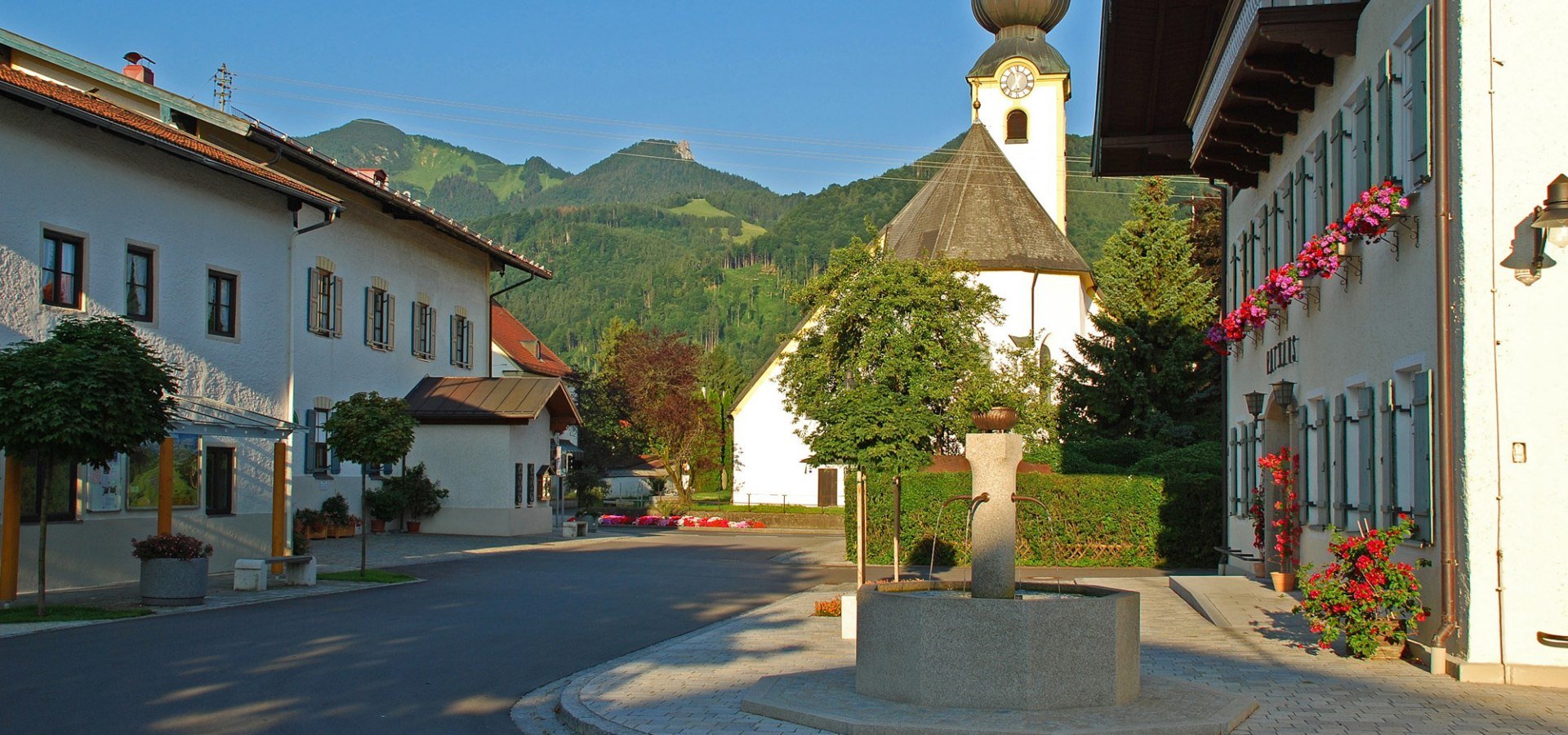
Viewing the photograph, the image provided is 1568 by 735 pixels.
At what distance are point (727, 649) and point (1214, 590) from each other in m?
7.72

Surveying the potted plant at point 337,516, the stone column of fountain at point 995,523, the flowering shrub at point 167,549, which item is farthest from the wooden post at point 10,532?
the potted plant at point 337,516

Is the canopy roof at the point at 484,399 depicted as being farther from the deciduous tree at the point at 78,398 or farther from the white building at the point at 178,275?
the deciduous tree at the point at 78,398

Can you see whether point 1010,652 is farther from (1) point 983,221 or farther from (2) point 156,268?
(1) point 983,221

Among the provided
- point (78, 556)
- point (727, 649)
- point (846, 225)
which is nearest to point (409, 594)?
point (78, 556)

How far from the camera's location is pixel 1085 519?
2672 centimetres

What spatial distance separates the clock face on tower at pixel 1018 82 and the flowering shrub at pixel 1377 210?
4840cm

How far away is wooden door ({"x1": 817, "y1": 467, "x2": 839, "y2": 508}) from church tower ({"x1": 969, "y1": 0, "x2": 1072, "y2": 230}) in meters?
15.7

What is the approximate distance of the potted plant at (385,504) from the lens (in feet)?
110

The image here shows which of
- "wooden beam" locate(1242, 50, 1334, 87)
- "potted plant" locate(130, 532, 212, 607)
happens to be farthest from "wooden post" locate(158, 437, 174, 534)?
"wooden beam" locate(1242, 50, 1334, 87)

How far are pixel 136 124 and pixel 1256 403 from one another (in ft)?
55.7

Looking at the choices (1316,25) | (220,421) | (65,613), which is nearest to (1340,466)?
(1316,25)

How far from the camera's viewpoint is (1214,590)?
17.6 metres

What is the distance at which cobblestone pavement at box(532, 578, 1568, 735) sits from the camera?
8.56m

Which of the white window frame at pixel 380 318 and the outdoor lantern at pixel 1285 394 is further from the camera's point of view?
the white window frame at pixel 380 318
